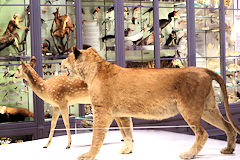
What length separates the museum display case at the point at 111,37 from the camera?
17.2 ft

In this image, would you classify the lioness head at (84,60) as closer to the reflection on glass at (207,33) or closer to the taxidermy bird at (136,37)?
the taxidermy bird at (136,37)

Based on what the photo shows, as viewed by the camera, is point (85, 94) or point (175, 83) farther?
point (85, 94)

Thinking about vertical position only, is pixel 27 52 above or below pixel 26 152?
above

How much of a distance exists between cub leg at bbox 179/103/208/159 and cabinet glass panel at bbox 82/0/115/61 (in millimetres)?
3650

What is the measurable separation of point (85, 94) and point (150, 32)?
3040 millimetres

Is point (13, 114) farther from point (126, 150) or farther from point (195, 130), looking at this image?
point (195, 130)

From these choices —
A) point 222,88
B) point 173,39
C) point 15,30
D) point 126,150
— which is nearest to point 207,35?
point 173,39

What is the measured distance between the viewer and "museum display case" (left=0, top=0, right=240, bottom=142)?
17.2ft

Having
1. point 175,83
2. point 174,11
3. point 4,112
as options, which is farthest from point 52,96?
point 174,11

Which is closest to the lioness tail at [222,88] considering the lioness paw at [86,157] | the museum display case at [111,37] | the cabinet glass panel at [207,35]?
the lioness paw at [86,157]

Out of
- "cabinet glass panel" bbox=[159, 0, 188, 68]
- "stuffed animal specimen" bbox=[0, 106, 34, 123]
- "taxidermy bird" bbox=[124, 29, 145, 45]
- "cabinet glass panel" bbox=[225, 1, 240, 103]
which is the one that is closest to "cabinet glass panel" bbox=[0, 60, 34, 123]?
"stuffed animal specimen" bbox=[0, 106, 34, 123]

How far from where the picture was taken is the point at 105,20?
577cm

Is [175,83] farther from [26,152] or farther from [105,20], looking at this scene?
[105,20]

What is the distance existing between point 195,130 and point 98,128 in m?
0.60
